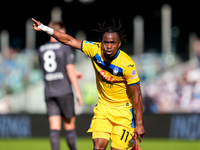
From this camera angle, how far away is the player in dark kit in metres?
7.20

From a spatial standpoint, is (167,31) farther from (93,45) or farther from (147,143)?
(93,45)

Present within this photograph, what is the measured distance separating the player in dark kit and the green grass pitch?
239 cm

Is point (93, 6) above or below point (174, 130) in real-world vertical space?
above

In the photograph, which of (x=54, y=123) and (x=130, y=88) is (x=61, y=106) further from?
(x=130, y=88)

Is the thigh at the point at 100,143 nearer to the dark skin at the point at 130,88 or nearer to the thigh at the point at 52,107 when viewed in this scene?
the dark skin at the point at 130,88

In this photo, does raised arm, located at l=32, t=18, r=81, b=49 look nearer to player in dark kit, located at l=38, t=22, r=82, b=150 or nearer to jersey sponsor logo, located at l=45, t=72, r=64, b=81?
player in dark kit, located at l=38, t=22, r=82, b=150

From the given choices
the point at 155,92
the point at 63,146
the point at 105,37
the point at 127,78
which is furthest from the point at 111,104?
the point at 155,92

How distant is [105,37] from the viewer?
17.7 feet

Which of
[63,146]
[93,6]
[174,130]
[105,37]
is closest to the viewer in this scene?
[105,37]

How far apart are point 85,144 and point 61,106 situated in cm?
339

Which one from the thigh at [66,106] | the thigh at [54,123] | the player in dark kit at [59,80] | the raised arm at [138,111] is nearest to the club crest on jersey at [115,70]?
the raised arm at [138,111]

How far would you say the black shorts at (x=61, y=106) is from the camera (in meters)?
7.22

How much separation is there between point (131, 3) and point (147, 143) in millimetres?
10792

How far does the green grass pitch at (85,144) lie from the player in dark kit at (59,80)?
2.39 metres
